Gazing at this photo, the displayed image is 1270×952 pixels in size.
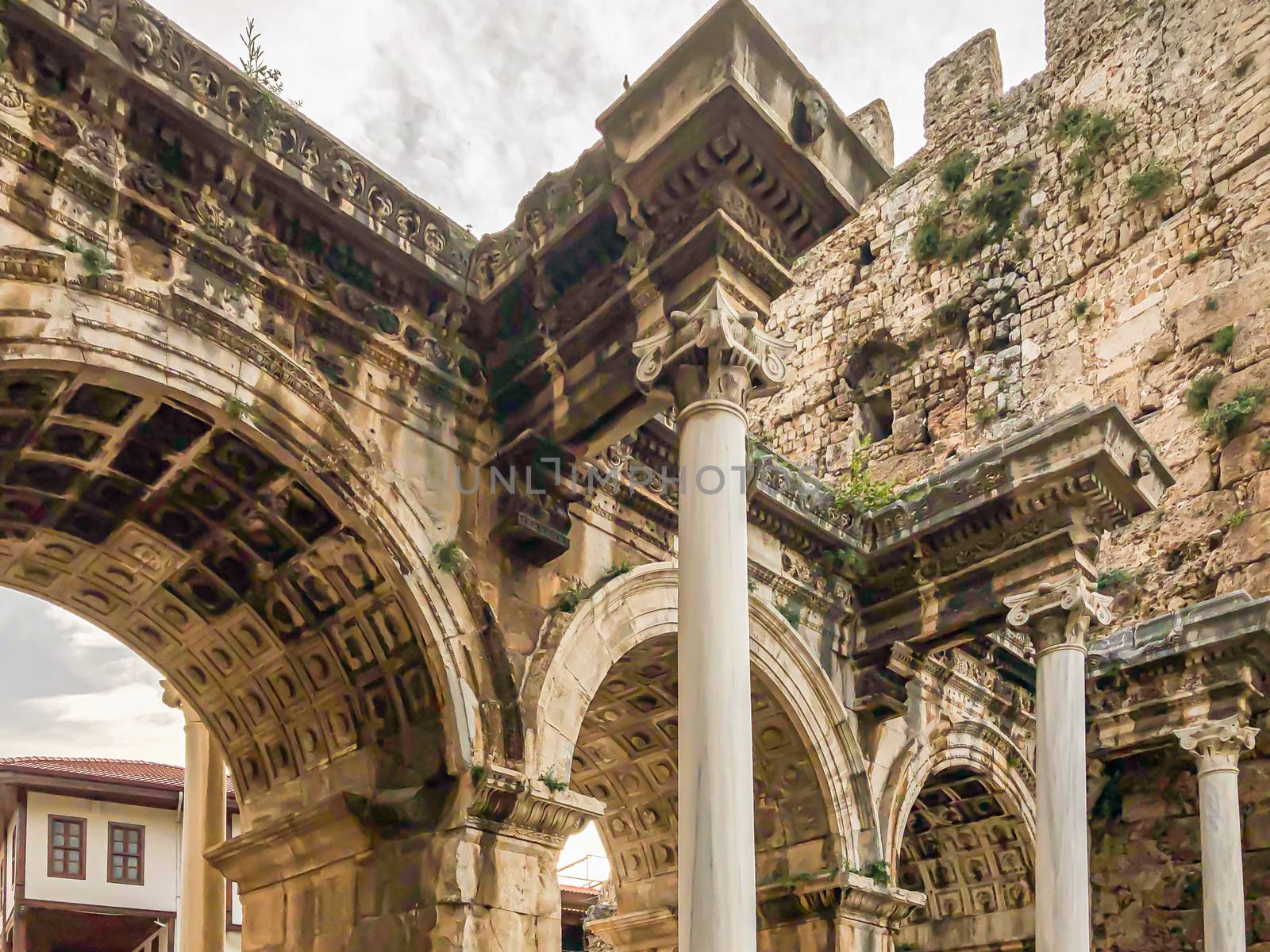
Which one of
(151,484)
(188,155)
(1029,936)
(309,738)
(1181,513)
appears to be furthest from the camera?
(1181,513)

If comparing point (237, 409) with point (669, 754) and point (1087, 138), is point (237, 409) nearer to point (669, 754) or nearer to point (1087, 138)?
point (669, 754)

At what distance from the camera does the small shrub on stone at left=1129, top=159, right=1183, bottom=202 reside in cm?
1769

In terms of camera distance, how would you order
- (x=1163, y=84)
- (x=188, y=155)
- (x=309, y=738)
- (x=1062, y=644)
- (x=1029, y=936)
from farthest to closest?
(x=1163, y=84) < (x=1029, y=936) < (x=1062, y=644) < (x=309, y=738) < (x=188, y=155)

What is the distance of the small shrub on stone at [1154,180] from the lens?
17688 mm

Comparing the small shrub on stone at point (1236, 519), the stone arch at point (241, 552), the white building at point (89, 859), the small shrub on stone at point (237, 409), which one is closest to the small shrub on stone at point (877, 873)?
the stone arch at point (241, 552)

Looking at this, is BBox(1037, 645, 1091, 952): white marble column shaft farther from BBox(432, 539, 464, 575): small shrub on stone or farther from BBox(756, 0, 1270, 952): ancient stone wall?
Answer: BBox(756, 0, 1270, 952): ancient stone wall

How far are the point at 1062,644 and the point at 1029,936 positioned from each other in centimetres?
511

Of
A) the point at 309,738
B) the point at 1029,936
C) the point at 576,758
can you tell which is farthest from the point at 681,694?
the point at 1029,936

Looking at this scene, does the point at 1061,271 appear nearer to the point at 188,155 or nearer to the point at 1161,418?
the point at 1161,418

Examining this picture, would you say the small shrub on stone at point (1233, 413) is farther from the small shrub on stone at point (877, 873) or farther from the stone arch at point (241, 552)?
the stone arch at point (241, 552)

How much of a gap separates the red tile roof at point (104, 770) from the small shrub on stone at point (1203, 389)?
16600mm

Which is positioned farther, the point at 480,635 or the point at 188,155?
the point at 480,635

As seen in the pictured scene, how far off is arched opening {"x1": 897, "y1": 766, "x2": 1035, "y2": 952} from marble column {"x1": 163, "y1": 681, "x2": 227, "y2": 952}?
22.7ft

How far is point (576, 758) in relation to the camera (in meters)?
12.6
